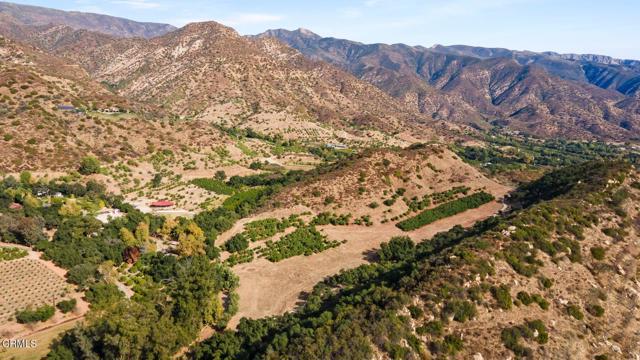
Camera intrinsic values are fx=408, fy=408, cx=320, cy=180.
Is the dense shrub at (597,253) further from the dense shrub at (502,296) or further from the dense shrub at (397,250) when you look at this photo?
the dense shrub at (397,250)

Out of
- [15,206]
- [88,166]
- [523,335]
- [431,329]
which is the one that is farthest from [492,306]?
[88,166]

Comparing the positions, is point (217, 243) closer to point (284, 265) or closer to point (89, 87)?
point (284, 265)

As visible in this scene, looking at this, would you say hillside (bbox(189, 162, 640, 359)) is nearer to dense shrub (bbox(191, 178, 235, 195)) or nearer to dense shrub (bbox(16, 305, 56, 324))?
dense shrub (bbox(16, 305, 56, 324))

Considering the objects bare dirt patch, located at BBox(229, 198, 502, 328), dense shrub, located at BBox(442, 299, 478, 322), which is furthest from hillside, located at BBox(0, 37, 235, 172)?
dense shrub, located at BBox(442, 299, 478, 322)

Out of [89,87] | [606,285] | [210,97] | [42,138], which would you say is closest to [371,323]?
[606,285]

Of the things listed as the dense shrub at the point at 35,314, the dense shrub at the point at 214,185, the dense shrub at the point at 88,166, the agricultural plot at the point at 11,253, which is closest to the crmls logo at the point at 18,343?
the dense shrub at the point at 35,314
